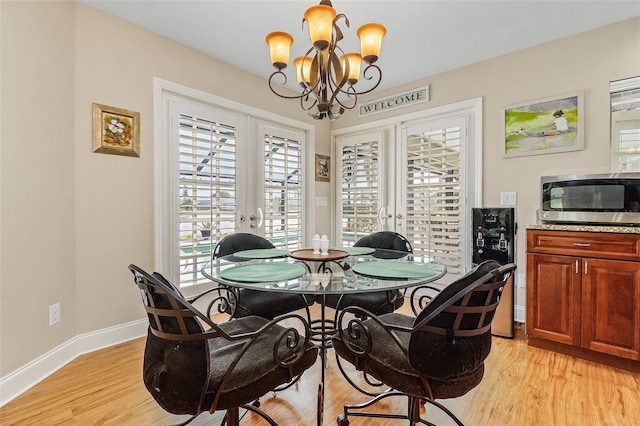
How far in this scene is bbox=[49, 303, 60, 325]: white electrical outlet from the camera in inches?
81.4

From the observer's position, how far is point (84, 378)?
1.97 meters

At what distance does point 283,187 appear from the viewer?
3.75 metres

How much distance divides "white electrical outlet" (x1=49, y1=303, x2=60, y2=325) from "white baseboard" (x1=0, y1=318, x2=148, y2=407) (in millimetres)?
181

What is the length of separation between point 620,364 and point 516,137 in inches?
76.2

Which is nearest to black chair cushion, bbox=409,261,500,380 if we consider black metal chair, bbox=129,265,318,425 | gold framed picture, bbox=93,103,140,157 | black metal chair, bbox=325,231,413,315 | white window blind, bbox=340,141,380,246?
black metal chair, bbox=129,265,318,425

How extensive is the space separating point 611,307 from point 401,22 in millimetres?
2584

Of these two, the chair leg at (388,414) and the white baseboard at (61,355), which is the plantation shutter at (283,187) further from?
the chair leg at (388,414)

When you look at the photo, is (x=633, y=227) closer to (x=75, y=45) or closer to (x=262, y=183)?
(x=262, y=183)

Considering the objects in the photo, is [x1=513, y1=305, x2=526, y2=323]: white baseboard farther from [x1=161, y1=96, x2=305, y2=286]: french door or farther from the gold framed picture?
the gold framed picture

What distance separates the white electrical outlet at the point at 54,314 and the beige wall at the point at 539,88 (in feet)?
12.0

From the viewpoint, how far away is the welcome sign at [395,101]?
3580 mm

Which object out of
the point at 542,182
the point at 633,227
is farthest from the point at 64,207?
the point at 633,227

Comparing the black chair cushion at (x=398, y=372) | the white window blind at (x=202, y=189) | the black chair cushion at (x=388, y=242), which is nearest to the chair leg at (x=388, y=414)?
the black chair cushion at (x=398, y=372)

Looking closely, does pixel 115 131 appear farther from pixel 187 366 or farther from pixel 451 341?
pixel 451 341
